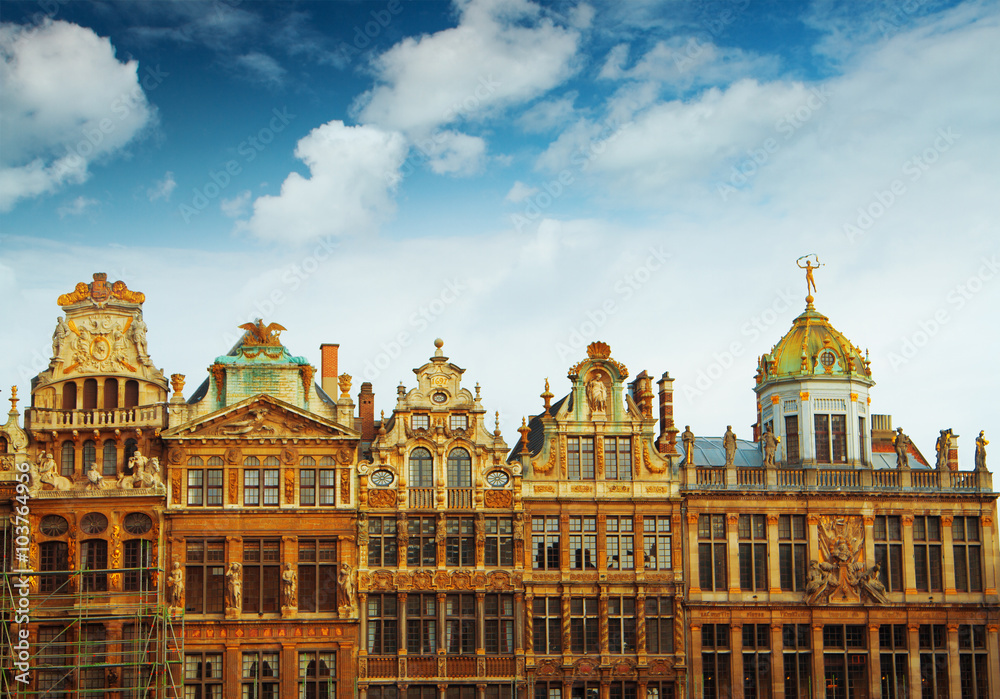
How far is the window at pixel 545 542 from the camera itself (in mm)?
57219

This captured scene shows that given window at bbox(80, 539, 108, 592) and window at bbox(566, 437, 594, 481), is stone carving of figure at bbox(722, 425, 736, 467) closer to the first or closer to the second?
window at bbox(566, 437, 594, 481)

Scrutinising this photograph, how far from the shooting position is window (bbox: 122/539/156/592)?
5491 centimetres

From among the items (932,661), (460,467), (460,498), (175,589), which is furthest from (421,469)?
(932,661)

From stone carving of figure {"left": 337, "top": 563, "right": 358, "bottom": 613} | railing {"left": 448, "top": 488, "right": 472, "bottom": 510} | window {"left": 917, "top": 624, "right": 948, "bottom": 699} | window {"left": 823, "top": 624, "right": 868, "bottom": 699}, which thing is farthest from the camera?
window {"left": 917, "top": 624, "right": 948, "bottom": 699}

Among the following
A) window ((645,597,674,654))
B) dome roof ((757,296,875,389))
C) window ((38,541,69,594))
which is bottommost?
window ((645,597,674,654))

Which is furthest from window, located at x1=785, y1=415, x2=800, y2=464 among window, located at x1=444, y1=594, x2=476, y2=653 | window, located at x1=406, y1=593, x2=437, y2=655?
window, located at x1=406, y1=593, x2=437, y2=655

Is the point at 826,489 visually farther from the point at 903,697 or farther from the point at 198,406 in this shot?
the point at 198,406

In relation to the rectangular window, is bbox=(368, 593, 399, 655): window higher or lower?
lower

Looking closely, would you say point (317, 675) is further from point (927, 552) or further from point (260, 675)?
point (927, 552)

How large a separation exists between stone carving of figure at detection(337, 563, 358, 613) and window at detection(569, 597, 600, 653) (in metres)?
8.60

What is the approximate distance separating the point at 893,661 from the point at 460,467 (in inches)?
754

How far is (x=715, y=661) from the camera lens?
5712 cm

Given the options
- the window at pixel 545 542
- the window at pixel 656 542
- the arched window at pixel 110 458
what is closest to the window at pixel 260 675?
the arched window at pixel 110 458

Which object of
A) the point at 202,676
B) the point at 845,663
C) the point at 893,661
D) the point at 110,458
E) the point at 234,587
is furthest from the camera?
the point at 893,661
